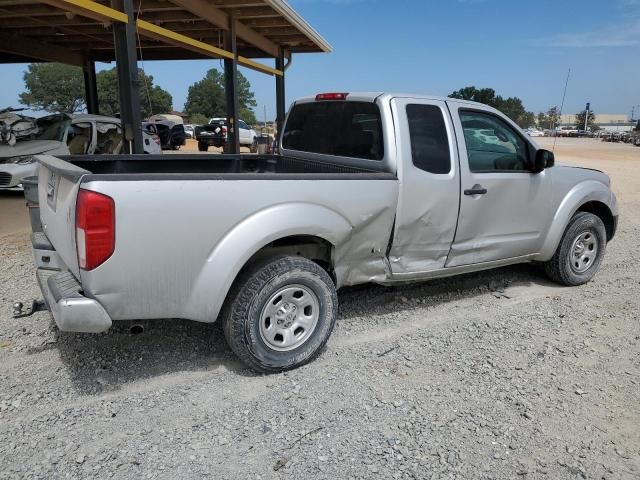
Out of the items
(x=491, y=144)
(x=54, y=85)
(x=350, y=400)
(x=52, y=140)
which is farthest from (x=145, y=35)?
(x=54, y=85)

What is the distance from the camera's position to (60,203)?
311 centimetres

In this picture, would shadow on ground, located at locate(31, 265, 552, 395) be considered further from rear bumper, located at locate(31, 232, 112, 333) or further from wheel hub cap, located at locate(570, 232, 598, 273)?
wheel hub cap, located at locate(570, 232, 598, 273)

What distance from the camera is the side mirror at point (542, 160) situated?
457 cm

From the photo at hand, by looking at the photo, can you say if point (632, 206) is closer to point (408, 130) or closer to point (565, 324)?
point (565, 324)

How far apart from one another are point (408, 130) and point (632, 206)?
8857 millimetres

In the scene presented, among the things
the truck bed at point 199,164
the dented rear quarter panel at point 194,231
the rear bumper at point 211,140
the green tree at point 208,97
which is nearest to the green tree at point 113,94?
the green tree at point 208,97

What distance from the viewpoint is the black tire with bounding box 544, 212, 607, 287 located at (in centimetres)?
514

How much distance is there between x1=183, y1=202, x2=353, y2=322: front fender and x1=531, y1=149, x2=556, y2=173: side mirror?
245 centimetres

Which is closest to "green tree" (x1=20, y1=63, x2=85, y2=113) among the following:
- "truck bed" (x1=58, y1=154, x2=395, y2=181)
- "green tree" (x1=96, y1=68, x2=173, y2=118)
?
"green tree" (x1=96, y1=68, x2=173, y2=118)

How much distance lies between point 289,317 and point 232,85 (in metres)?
10.1

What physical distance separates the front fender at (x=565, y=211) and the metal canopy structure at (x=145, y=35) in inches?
243

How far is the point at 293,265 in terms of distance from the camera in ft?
11.0

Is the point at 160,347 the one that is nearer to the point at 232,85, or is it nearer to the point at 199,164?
the point at 199,164

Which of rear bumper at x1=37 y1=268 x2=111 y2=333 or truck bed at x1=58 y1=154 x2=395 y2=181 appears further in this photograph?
truck bed at x1=58 y1=154 x2=395 y2=181
